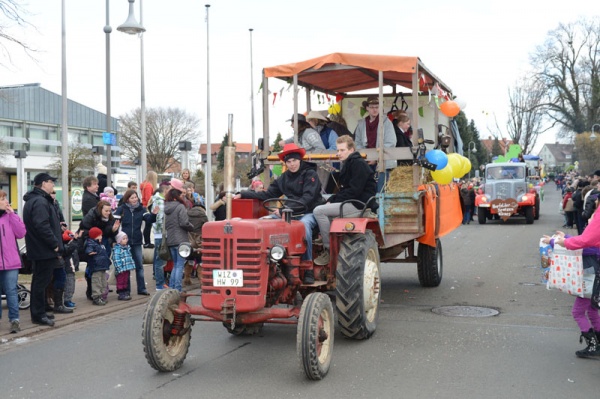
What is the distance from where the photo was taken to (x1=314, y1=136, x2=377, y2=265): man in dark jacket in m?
7.44

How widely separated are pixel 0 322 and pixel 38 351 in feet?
6.19

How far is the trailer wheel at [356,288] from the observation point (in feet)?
22.3

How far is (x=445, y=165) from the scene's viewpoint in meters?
9.71

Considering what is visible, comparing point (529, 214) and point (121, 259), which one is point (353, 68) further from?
point (529, 214)

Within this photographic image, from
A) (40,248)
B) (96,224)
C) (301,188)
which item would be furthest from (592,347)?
(96,224)

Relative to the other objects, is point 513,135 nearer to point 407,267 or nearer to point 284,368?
point 407,267

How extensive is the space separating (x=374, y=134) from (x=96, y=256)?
441 centimetres

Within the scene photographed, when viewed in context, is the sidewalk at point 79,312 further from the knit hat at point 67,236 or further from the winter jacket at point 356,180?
the winter jacket at point 356,180

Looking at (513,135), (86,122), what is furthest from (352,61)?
(513,135)

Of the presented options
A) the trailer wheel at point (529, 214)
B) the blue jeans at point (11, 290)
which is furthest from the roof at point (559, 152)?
the blue jeans at point (11, 290)

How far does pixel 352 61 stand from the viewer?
29.6 feet

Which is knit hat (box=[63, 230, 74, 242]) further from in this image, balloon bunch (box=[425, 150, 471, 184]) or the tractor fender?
balloon bunch (box=[425, 150, 471, 184])

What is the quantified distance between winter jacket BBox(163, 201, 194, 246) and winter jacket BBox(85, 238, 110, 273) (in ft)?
3.16

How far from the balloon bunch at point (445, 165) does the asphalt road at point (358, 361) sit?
184cm
